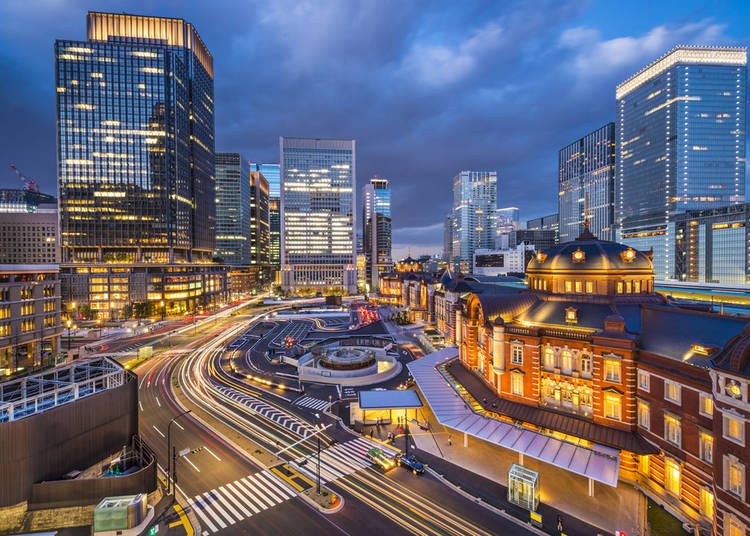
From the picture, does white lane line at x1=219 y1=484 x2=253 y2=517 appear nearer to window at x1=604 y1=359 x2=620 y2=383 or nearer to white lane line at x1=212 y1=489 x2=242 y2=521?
white lane line at x1=212 y1=489 x2=242 y2=521

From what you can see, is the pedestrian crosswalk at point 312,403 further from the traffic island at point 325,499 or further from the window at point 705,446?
the window at point 705,446

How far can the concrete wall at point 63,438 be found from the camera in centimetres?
2825

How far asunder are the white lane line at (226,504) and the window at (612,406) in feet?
124

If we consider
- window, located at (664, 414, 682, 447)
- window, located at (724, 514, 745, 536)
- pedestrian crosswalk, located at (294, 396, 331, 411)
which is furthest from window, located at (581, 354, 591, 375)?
pedestrian crosswalk, located at (294, 396, 331, 411)

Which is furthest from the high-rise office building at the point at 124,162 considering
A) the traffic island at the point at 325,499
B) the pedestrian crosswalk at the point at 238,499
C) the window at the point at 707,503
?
the window at the point at 707,503

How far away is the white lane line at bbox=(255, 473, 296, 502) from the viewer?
107ft

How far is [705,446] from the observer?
1094 inches

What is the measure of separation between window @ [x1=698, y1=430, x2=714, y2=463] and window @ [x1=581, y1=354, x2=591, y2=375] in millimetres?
10204

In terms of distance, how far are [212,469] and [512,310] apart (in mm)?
42405

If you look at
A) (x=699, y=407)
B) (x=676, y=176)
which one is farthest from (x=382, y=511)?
(x=676, y=176)

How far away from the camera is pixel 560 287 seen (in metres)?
47.8

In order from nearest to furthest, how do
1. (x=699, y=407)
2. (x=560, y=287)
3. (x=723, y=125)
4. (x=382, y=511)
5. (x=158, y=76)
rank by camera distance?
(x=699, y=407), (x=382, y=511), (x=560, y=287), (x=158, y=76), (x=723, y=125)

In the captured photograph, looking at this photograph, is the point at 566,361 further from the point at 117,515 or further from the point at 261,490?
the point at 117,515

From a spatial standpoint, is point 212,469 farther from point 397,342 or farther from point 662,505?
point 397,342
